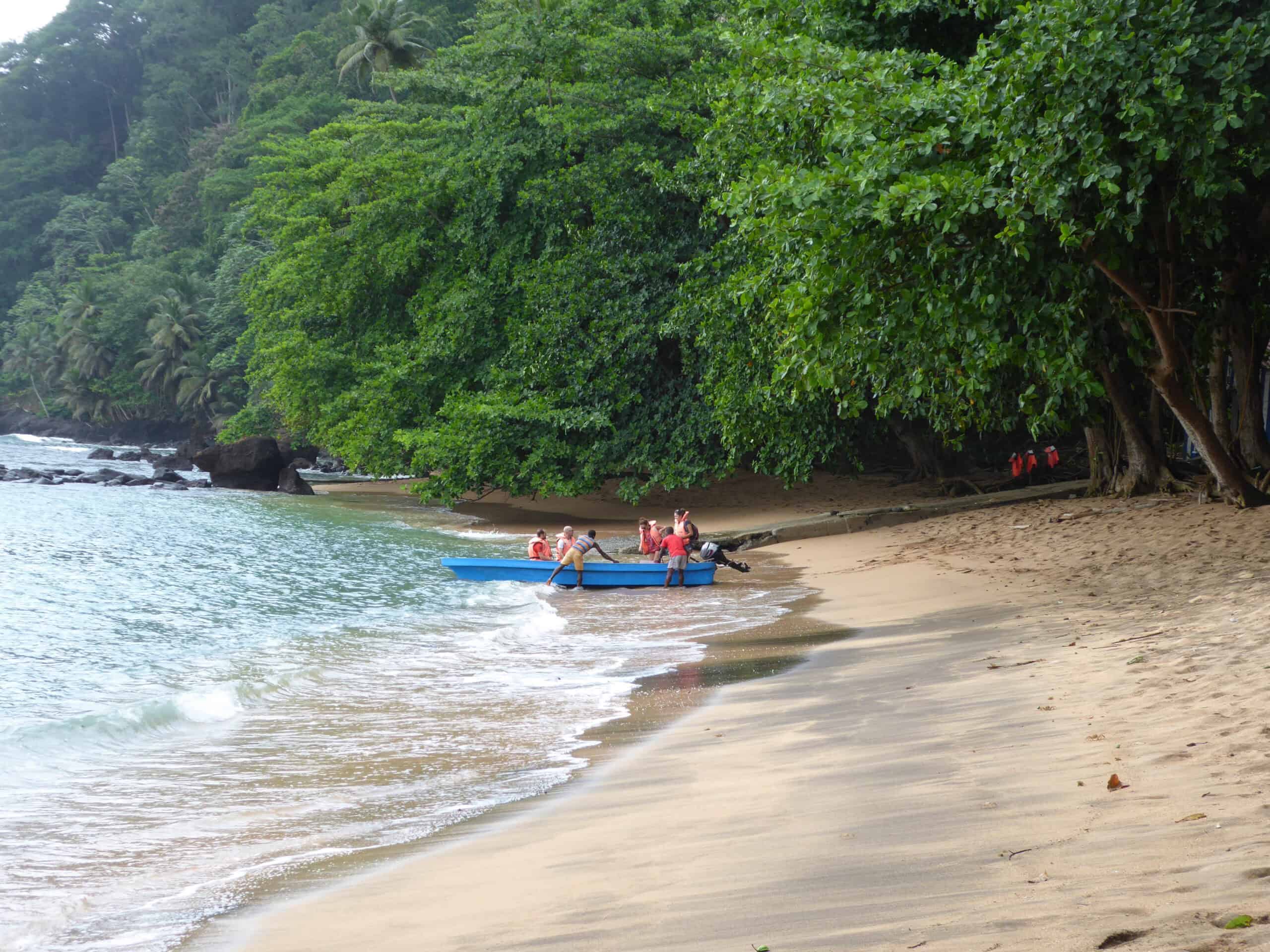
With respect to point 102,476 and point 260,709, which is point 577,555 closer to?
point 260,709

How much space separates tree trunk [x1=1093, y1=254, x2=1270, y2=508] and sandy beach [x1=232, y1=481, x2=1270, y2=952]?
14.6 ft

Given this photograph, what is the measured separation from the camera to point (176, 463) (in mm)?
55969

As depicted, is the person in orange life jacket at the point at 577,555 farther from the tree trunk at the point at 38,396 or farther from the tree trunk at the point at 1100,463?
the tree trunk at the point at 38,396

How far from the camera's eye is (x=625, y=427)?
28.1 m

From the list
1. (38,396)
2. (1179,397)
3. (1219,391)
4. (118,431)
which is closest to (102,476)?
(118,431)

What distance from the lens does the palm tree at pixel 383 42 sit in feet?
157

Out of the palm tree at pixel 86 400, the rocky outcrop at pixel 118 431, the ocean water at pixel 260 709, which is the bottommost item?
the ocean water at pixel 260 709

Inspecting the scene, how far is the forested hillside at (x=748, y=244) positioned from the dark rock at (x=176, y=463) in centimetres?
536

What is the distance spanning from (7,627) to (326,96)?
2168 inches

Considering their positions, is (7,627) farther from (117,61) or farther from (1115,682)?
(117,61)

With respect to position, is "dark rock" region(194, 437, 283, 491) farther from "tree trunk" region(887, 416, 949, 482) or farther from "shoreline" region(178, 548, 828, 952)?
"shoreline" region(178, 548, 828, 952)

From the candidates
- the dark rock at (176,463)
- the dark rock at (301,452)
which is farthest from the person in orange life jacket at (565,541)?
the dark rock at (176,463)

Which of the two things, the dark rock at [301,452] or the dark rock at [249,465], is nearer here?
the dark rock at [249,465]

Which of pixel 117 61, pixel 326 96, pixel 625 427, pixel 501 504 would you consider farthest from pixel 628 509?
pixel 117 61
